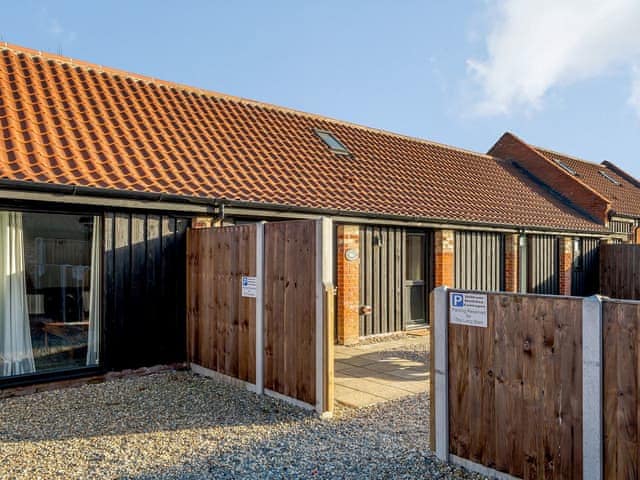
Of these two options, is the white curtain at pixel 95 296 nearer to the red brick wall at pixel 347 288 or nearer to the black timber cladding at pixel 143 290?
the black timber cladding at pixel 143 290

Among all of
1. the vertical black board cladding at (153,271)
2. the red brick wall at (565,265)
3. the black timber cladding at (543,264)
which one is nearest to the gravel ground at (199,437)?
the vertical black board cladding at (153,271)

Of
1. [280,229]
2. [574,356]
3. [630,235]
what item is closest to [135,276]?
[280,229]

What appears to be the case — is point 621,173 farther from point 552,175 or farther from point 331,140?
point 331,140

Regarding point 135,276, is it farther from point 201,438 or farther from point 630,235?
point 630,235

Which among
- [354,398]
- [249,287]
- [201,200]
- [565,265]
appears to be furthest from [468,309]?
[565,265]

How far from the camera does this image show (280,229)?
6.14m

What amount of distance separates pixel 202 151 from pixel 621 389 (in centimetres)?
784

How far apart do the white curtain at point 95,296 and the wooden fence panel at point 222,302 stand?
128cm

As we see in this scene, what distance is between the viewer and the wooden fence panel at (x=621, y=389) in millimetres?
3176

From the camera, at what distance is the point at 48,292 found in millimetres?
6648

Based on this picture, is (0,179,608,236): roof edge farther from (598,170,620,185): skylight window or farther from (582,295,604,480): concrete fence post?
(598,170,620,185): skylight window

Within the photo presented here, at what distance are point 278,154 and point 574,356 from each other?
8166 mm

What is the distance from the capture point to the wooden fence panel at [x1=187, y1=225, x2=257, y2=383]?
6.59 meters

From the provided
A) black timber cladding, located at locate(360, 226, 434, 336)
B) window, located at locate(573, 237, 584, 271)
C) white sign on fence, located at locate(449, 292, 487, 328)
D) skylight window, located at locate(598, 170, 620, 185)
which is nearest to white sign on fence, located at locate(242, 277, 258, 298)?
white sign on fence, located at locate(449, 292, 487, 328)
